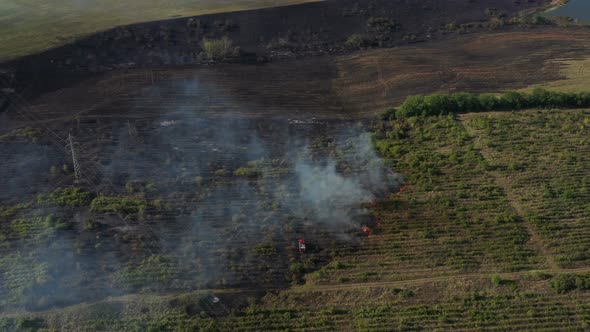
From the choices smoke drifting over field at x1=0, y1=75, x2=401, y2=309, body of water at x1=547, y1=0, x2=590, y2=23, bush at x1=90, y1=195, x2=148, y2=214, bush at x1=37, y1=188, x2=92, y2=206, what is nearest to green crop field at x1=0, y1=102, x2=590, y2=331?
smoke drifting over field at x1=0, y1=75, x2=401, y2=309

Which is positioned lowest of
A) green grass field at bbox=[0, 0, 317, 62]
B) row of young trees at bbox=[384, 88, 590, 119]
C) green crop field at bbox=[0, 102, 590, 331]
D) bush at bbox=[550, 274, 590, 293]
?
bush at bbox=[550, 274, 590, 293]

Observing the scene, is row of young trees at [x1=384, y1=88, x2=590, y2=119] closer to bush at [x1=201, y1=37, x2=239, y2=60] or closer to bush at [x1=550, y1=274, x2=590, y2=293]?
bush at [x1=550, y1=274, x2=590, y2=293]

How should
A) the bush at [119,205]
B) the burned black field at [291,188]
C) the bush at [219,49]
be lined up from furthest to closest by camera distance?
the bush at [219,49] → the bush at [119,205] → the burned black field at [291,188]

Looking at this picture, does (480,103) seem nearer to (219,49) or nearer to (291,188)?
(291,188)

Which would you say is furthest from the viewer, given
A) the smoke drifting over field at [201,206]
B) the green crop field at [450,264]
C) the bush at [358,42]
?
the bush at [358,42]

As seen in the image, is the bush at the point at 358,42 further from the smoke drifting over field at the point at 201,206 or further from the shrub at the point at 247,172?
the shrub at the point at 247,172

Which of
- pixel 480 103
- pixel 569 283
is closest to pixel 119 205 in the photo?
pixel 569 283

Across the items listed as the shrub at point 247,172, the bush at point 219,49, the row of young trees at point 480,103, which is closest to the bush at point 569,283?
the shrub at point 247,172
